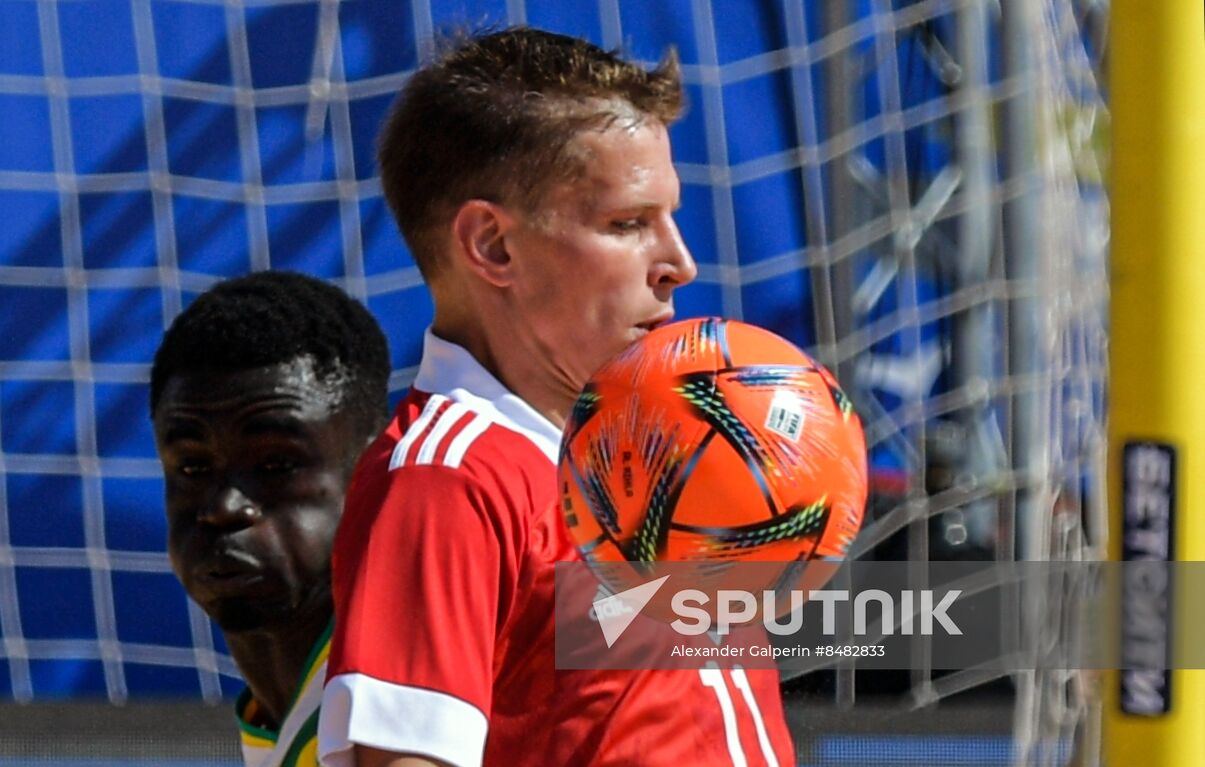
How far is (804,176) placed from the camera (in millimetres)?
3303

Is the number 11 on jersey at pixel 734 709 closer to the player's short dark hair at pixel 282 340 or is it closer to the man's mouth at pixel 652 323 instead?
the man's mouth at pixel 652 323

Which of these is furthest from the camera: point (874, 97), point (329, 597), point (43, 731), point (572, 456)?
point (43, 731)

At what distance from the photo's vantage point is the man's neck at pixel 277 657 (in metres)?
2.20

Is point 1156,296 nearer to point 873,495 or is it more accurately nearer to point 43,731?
point 873,495

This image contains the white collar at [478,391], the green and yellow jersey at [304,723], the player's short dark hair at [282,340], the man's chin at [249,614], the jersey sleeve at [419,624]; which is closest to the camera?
the jersey sleeve at [419,624]

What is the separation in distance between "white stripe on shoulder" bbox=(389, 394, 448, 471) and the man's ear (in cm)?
12

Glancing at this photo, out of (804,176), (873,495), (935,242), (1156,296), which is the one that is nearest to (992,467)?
(873,495)

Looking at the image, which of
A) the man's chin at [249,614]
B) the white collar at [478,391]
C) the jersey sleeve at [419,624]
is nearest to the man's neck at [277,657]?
the man's chin at [249,614]

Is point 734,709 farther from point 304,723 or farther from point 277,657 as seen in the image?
point 277,657

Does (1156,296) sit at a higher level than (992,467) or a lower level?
higher

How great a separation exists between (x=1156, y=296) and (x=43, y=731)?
112 inches

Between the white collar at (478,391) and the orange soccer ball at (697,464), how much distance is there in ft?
0.24

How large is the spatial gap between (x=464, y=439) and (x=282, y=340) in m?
0.84

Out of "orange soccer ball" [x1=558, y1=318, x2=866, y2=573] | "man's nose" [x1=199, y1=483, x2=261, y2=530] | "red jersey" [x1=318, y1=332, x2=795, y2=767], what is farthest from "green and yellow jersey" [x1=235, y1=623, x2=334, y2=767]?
"orange soccer ball" [x1=558, y1=318, x2=866, y2=573]
